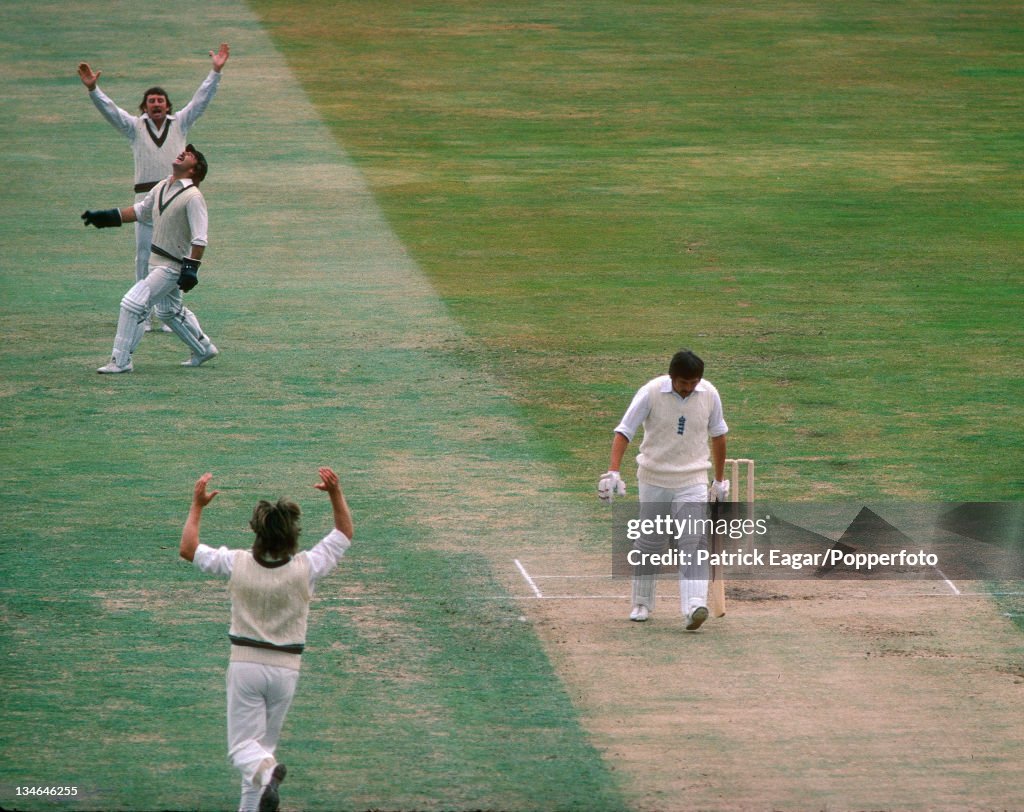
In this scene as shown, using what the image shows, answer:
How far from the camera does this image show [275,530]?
26.6 feet

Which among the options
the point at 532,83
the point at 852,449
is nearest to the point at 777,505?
the point at 852,449

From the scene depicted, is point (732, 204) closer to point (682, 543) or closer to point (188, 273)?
point (188, 273)

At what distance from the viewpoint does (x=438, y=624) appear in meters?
11.0

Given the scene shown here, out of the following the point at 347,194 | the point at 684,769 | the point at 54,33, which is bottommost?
the point at 684,769

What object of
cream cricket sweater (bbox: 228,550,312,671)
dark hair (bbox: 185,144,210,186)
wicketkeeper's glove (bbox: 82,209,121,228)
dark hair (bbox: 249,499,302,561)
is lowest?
cream cricket sweater (bbox: 228,550,312,671)

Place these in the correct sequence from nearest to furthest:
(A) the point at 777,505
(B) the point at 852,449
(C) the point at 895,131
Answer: (A) the point at 777,505 < (B) the point at 852,449 < (C) the point at 895,131

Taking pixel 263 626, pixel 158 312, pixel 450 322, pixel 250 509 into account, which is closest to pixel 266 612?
pixel 263 626

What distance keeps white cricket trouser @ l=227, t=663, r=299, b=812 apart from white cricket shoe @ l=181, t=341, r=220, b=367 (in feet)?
30.6

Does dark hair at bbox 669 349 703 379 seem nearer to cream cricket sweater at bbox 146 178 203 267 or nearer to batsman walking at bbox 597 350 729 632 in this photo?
batsman walking at bbox 597 350 729 632

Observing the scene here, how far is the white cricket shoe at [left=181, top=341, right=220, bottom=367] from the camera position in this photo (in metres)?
17.2

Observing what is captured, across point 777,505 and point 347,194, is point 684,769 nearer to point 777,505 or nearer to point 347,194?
point 777,505

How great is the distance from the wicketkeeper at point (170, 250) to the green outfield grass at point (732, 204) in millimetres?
3263

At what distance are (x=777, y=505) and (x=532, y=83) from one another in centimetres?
1954

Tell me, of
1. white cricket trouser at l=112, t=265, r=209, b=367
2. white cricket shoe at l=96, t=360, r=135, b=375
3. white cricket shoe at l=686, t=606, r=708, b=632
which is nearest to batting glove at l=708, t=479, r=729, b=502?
white cricket shoe at l=686, t=606, r=708, b=632
